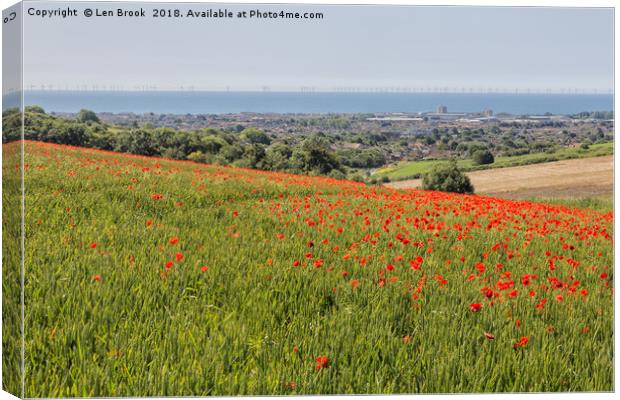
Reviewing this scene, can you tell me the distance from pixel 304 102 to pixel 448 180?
1.59 metres

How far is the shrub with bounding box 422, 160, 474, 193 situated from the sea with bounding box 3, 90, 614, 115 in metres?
0.56

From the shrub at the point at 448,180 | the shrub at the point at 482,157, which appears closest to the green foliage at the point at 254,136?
the shrub at the point at 448,180

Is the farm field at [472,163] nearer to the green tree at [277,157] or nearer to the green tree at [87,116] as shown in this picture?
the green tree at [277,157]

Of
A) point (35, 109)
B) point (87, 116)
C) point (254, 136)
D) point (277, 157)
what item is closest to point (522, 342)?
point (277, 157)

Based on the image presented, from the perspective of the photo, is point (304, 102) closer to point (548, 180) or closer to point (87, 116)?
point (87, 116)

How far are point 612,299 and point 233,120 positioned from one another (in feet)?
12.0

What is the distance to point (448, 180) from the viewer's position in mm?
6352

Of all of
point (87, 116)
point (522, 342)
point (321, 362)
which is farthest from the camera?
point (87, 116)

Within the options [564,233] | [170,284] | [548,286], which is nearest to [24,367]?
[170,284]

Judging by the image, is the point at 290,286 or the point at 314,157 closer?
the point at 290,286

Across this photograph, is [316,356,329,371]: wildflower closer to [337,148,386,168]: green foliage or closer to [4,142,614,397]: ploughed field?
[4,142,614,397]: ploughed field

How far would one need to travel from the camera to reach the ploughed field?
491 centimetres

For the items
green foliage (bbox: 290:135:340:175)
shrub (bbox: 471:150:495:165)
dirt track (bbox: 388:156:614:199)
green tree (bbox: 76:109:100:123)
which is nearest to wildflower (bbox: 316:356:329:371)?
green foliage (bbox: 290:135:340:175)

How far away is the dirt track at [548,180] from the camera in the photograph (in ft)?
20.3
